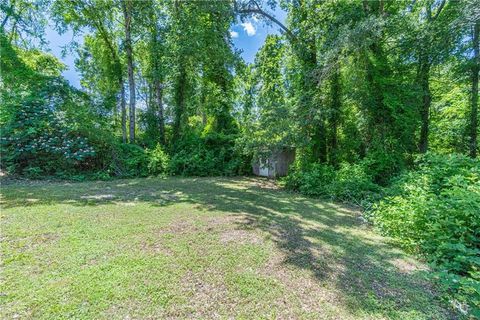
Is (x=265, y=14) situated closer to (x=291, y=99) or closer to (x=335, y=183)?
(x=291, y=99)

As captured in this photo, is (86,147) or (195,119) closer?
(86,147)

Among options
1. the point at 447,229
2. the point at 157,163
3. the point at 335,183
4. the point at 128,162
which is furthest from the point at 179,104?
the point at 447,229

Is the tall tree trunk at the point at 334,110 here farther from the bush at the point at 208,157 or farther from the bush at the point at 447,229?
the bush at the point at 447,229

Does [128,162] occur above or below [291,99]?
below

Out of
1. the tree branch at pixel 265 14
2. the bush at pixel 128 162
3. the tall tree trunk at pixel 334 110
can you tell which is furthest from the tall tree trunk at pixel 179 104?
the tall tree trunk at pixel 334 110

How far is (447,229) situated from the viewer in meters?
2.92

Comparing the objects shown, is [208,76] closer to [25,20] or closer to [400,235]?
[25,20]

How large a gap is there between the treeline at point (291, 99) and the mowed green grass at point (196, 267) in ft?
3.88

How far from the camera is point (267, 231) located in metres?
3.55

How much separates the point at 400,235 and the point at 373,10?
805cm

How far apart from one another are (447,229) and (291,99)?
6174 mm

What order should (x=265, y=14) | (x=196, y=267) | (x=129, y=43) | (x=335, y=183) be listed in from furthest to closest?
(x=129, y=43), (x=265, y=14), (x=335, y=183), (x=196, y=267)

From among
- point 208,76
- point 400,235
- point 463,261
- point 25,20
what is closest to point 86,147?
point 208,76

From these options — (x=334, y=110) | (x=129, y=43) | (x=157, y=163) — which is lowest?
(x=157, y=163)
